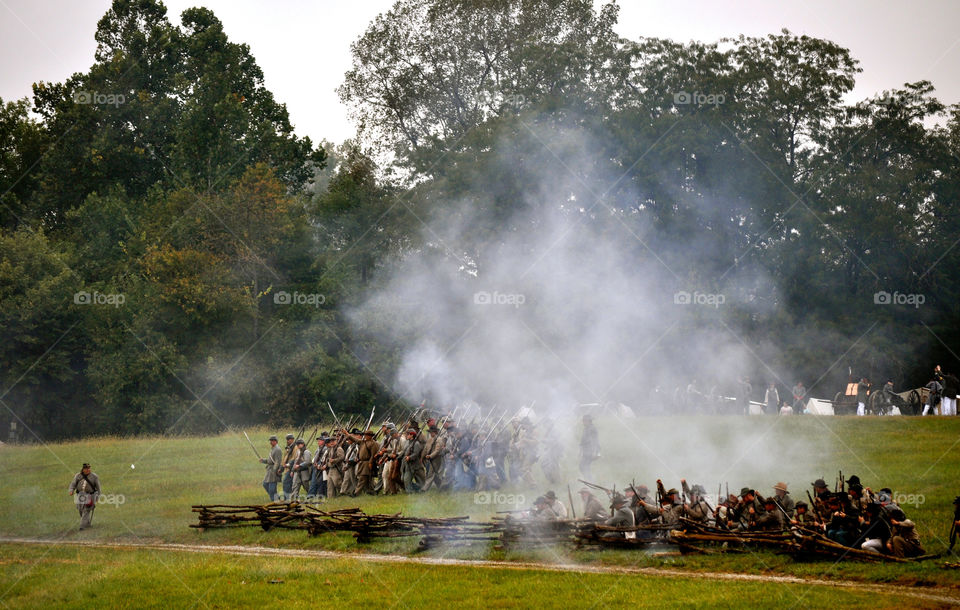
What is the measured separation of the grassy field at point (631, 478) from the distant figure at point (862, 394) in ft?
29.7

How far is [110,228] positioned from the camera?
6153cm

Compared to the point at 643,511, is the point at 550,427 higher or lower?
higher

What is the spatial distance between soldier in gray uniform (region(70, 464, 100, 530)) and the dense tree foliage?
2656 cm

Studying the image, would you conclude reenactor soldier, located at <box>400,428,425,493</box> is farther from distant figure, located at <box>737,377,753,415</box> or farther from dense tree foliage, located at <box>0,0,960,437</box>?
dense tree foliage, located at <box>0,0,960,437</box>

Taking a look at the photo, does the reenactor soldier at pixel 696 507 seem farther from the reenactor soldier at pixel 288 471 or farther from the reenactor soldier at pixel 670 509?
the reenactor soldier at pixel 288 471

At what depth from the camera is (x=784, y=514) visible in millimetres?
18953

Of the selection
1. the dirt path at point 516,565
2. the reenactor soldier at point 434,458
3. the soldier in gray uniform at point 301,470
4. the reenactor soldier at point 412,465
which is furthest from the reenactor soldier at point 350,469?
the dirt path at point 516,565

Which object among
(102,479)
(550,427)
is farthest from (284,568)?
(102,479)

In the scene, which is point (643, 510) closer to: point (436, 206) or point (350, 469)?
point (350, 469)

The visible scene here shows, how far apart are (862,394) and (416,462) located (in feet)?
85.6

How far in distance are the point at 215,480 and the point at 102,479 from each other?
4.65m

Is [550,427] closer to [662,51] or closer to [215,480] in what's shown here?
[215,480]

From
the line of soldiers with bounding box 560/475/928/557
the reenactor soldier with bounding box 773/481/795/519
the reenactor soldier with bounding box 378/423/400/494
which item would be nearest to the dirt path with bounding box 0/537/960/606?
the line of soldiers with bounding box 560/475/928/557

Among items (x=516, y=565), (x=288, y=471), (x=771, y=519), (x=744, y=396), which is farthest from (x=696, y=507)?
(x=744, y=396)
